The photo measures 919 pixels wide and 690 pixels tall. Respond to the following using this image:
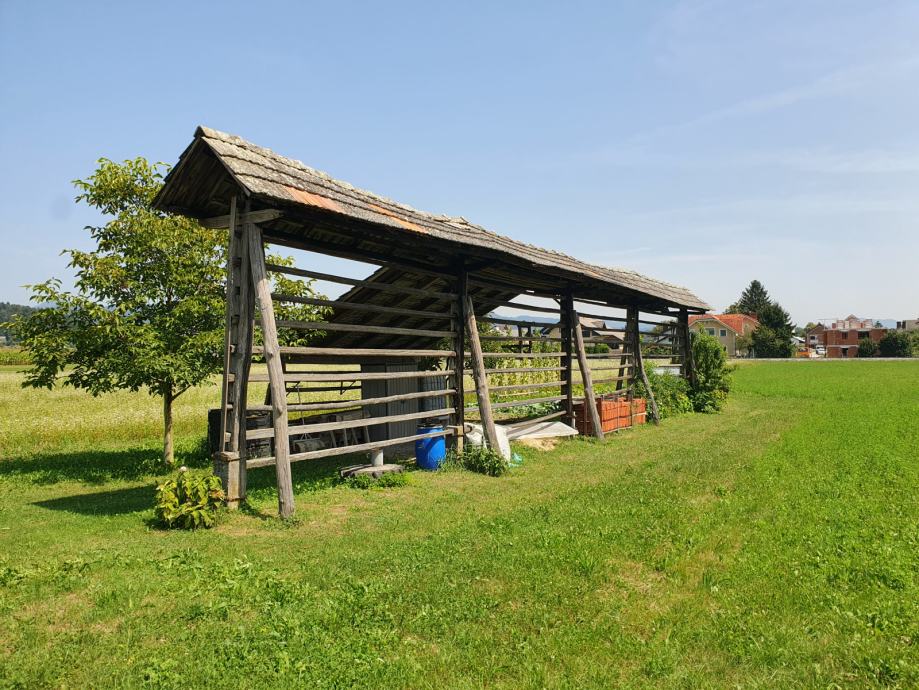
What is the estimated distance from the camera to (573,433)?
14773 millimetres

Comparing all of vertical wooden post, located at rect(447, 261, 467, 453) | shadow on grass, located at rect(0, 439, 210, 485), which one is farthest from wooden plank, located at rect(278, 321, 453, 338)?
shadow on grass, located at rect(0, 439, 210, 485)

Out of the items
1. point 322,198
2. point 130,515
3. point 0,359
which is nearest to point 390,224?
point 322,198

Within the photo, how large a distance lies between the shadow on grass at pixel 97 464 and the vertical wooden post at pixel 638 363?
12.8 metres

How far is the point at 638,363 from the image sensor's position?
730 inches

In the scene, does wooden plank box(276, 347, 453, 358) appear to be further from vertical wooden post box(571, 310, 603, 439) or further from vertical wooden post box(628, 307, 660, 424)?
vertical wooden post box(628, 307, 660, 424)

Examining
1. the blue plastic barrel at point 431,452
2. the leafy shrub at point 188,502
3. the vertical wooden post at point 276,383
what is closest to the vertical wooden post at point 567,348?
the blue plastic barrel at point 431,452

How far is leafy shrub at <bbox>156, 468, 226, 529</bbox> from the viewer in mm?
6766

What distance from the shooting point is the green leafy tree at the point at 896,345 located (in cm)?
7850

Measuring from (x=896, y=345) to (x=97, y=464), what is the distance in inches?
3768

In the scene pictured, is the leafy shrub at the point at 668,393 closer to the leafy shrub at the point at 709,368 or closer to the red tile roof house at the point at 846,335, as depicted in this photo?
the leafy shrub at the point at 709,368

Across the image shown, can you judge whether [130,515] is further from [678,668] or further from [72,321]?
[678,668]

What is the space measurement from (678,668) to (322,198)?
22.4 feet

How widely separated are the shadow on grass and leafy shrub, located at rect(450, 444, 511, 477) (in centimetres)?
548

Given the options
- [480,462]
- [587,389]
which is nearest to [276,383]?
[480,462]
